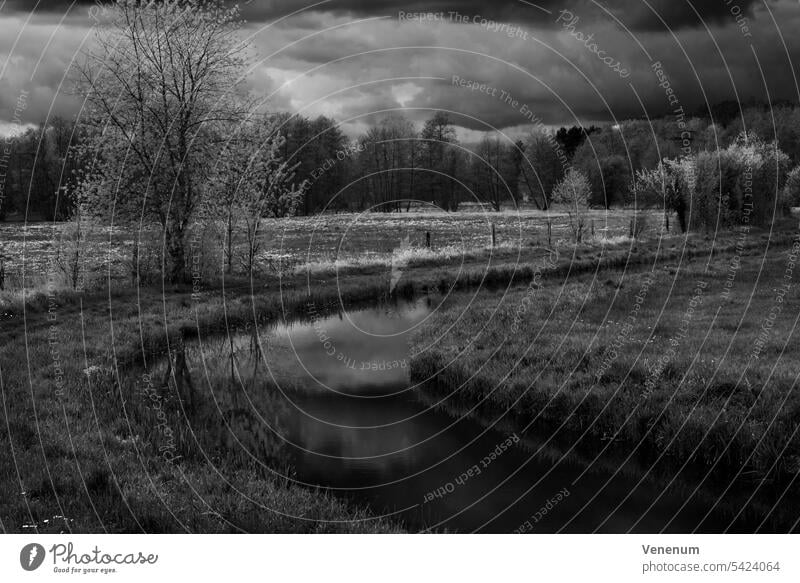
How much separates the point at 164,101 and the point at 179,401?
13012mm

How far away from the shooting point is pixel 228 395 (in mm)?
15109

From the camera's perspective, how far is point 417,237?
176 feet

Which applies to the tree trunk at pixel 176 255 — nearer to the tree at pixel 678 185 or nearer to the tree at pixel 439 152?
the tree at pixel 439 152

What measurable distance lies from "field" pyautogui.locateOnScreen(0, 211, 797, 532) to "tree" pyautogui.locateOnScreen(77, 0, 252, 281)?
3209mm

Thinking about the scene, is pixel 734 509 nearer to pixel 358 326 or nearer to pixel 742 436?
pixel 742 436

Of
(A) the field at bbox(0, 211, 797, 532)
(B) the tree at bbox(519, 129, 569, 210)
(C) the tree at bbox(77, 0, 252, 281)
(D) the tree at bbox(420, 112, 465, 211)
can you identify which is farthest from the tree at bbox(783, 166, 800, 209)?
(C) the tree at bbox(77, 0, 252, 281)

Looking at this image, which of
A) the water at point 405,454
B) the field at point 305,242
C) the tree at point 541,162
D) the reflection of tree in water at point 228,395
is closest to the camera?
the water at point 405,454

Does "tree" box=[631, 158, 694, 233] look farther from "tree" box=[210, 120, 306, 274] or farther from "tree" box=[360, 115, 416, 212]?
"tree" box=[210, 120, 306, 274]

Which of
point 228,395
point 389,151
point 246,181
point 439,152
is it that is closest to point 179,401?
point 228,395

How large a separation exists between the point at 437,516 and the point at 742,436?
17.4 ft

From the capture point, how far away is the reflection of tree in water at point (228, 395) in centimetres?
1218

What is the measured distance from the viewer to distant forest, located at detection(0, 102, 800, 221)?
40031 mm
